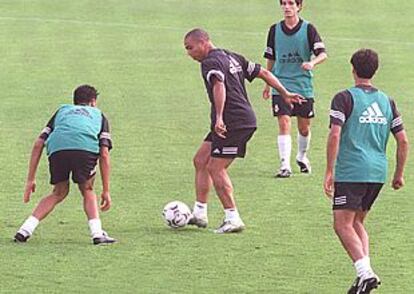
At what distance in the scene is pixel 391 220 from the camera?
456 inches

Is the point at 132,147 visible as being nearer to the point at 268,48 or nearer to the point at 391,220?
the point at 268,48

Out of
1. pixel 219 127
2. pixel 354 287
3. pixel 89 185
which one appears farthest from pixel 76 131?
pixel 354 287

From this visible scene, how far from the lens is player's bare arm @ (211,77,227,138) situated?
10.7 metres

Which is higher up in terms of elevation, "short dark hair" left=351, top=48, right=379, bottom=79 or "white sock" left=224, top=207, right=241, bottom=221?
"short dark hair" left=351, top=48, right=379, bottom=79

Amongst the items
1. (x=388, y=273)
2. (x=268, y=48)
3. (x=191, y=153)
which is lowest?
(x=388, y=273)

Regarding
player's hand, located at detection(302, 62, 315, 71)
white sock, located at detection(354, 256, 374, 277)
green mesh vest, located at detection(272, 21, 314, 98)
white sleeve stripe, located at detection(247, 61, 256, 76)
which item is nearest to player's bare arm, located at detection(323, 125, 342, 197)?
white sock, located at detection(354, 256, 374, 277)

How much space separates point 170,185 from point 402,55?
10.1 meters

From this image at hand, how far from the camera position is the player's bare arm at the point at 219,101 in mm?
10711

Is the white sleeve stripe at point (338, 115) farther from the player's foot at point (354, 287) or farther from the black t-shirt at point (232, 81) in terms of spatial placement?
the black t-shirt at point (232, 81)

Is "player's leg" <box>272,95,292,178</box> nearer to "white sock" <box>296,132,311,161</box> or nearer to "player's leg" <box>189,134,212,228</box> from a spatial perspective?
"white sock" <box>296,132,311,161</box>

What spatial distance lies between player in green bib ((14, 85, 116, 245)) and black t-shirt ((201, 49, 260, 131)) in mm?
945

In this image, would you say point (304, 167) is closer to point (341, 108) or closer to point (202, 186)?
point (202, 186)

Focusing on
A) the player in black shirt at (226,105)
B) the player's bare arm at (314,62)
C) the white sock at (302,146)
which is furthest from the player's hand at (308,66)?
the player in black shirt at (226,105)

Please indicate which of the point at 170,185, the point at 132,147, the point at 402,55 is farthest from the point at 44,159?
the point at 402,55
